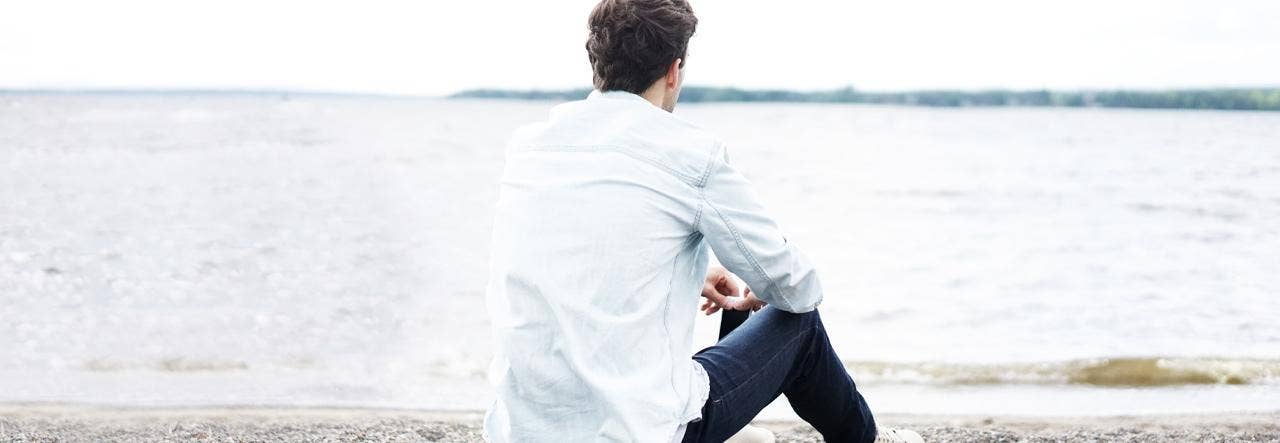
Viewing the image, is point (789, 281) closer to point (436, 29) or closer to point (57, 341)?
point (57, 341)

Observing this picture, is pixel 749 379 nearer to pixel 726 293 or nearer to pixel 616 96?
pixel 726 293

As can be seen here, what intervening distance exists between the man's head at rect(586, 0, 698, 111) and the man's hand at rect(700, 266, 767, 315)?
1.98 feet

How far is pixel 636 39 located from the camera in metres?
1.82

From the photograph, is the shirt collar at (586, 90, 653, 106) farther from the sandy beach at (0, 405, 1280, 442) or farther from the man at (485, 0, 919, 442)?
the sandy beach at (0, 405, 1280, 442)

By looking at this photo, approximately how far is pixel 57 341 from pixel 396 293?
2.34 m

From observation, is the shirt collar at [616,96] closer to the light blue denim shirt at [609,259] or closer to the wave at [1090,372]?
the light blue denim shirt at [609,259]

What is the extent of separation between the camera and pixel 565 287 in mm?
1791

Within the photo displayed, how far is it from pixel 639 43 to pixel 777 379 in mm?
855

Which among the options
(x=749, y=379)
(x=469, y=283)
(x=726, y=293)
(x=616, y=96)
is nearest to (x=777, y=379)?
(x=749, y=379)

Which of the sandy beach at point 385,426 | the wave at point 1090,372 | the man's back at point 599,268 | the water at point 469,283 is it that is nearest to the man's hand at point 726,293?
the man's back at point 599,268

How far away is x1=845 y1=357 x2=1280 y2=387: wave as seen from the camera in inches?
215

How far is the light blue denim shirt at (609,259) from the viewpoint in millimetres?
1780

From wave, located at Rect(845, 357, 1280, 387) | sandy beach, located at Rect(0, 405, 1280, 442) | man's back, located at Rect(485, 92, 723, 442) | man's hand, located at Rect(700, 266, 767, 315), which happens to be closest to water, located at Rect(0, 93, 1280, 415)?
wave, located at Rect(845, 357, 1280, 387)

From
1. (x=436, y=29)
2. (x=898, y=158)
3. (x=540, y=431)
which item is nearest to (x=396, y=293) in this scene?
(x=540, y=431)
